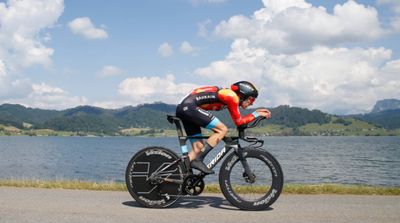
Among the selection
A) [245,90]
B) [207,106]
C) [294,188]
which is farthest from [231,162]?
[294,188]

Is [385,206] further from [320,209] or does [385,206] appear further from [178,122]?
[178,122]

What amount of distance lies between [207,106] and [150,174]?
5.70 ft

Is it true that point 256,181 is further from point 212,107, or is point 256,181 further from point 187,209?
point 212,107

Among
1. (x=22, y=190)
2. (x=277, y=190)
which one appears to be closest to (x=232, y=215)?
(x=277, y=190)

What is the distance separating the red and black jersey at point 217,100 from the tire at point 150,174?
1124 mm

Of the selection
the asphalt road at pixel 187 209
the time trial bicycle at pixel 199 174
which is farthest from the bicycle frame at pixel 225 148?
the asphalt road at pixel 187 209

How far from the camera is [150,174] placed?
8578 mm

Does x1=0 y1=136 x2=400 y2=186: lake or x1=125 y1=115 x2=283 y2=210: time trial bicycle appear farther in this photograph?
x1=0 y1=136 x2=400 y2=186: lake

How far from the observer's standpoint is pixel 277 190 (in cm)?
809

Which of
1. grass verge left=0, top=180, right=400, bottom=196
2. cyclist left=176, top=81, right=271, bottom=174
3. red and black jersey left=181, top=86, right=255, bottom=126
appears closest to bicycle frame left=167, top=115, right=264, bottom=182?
cyclist left=176, top=81, right=271, bottom=174

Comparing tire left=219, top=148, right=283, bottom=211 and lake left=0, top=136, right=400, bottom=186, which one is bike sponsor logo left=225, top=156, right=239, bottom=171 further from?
lake left=0, top=136, right=400, bottom=186

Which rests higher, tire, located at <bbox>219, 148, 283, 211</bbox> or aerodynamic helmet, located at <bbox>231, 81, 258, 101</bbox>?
aerodynamic helmet, located at <bbox>231, 81, 258, 101</bbox>

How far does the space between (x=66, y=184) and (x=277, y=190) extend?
17.8ft

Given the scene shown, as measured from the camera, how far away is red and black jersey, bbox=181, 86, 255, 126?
8.30 m
